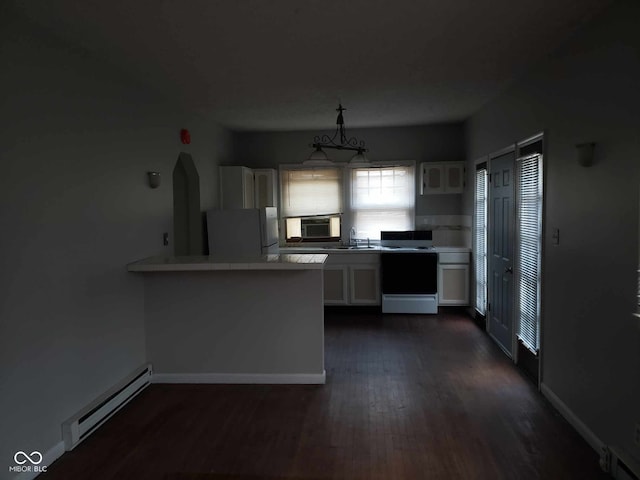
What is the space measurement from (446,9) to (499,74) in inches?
59.8

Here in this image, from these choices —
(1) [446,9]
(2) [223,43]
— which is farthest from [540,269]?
(2) [223,43]

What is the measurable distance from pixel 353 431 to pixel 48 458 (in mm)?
1817

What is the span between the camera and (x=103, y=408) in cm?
305

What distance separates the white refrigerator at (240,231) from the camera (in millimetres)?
5008

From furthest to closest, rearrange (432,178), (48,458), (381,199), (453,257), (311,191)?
(311,191)
(381,199)
(432,178)
(453,257)
(48,458)

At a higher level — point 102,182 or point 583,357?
point 102,182

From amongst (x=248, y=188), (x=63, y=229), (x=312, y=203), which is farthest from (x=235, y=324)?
(x=312, y=203)

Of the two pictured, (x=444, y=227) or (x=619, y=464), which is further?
(x=444, y=227)

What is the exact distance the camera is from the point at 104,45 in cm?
290

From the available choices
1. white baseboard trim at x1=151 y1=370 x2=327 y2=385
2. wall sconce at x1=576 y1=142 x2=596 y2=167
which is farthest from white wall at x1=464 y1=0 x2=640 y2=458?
white baseboard trim at x1=151 y1=370 x2=327 y2=385

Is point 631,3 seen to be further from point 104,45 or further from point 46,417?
point 46,417

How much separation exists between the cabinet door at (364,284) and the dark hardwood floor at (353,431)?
1.86m

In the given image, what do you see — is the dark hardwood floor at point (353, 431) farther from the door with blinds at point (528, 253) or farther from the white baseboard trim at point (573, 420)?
the door with blinds at point (528, 253)

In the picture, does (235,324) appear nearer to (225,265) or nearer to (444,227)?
(225,265)
